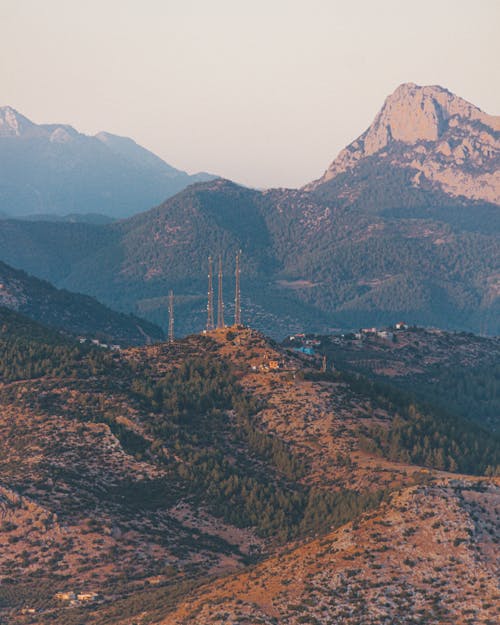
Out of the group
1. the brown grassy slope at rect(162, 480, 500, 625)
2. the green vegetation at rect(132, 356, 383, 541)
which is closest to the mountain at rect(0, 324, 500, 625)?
the brown grassy slope at rect(162, 480, 500, 625)

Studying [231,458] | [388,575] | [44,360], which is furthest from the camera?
[44,360]

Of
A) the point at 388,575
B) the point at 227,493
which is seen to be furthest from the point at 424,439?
the point at 388,575

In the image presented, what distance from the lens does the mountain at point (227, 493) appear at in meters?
93.1

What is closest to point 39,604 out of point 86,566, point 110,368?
point 86,566

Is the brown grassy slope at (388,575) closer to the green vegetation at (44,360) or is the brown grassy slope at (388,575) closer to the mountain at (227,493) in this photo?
the mountain at (227,493)

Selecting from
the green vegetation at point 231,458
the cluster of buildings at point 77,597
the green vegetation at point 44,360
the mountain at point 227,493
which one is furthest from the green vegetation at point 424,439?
the cluster of buildings at point 77,597

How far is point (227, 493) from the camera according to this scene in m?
131

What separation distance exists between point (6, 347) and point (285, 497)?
200ft

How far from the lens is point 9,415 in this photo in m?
147

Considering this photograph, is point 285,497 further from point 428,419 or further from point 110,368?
point 110,368

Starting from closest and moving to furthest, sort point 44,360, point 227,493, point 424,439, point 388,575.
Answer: point 388,575 → point 227,493 → point 424,439 → point 44,360

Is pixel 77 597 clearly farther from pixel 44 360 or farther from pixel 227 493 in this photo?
pixel 44 360

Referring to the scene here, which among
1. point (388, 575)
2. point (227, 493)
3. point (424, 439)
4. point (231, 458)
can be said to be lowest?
point (227, 493)

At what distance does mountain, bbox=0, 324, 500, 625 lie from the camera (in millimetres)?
93125
